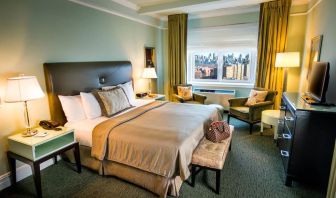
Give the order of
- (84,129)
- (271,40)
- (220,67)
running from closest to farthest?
(84,129) → (271,40) → (220,67)

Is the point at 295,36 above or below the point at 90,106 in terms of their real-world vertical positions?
above

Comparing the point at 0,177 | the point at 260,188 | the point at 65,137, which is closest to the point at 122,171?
the point at 65,137

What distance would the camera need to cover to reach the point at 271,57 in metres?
4.23

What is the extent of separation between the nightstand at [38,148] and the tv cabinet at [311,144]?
256 cm

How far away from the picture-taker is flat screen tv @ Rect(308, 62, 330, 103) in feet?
7.00

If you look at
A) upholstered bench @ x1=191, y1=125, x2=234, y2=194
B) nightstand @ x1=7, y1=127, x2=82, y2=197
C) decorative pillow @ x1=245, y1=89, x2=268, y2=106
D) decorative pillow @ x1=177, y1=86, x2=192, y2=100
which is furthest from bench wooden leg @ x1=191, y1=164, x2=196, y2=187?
decorative pillow @ x1=177, y1=86, x2=192, y2=100

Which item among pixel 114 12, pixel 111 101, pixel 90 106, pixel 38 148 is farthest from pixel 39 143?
pixel 114 12

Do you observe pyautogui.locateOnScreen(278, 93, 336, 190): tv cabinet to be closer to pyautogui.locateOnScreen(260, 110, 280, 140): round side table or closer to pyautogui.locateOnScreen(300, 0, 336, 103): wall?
pyautogui.locateOnScreen(300, 0, 336, 103): wall

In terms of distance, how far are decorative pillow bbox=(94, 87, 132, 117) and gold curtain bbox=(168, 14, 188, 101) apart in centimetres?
233

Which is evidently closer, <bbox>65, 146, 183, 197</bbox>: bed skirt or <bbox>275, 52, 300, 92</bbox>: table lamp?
<bbox>65, 146, 183, 197</bbox>: bed skirt

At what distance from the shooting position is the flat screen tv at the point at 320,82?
7.00 ft

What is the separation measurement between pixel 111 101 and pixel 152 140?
1226mm

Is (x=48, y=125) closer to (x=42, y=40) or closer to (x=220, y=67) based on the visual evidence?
(x=42, y=40)

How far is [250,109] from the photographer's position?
12.2 feet
